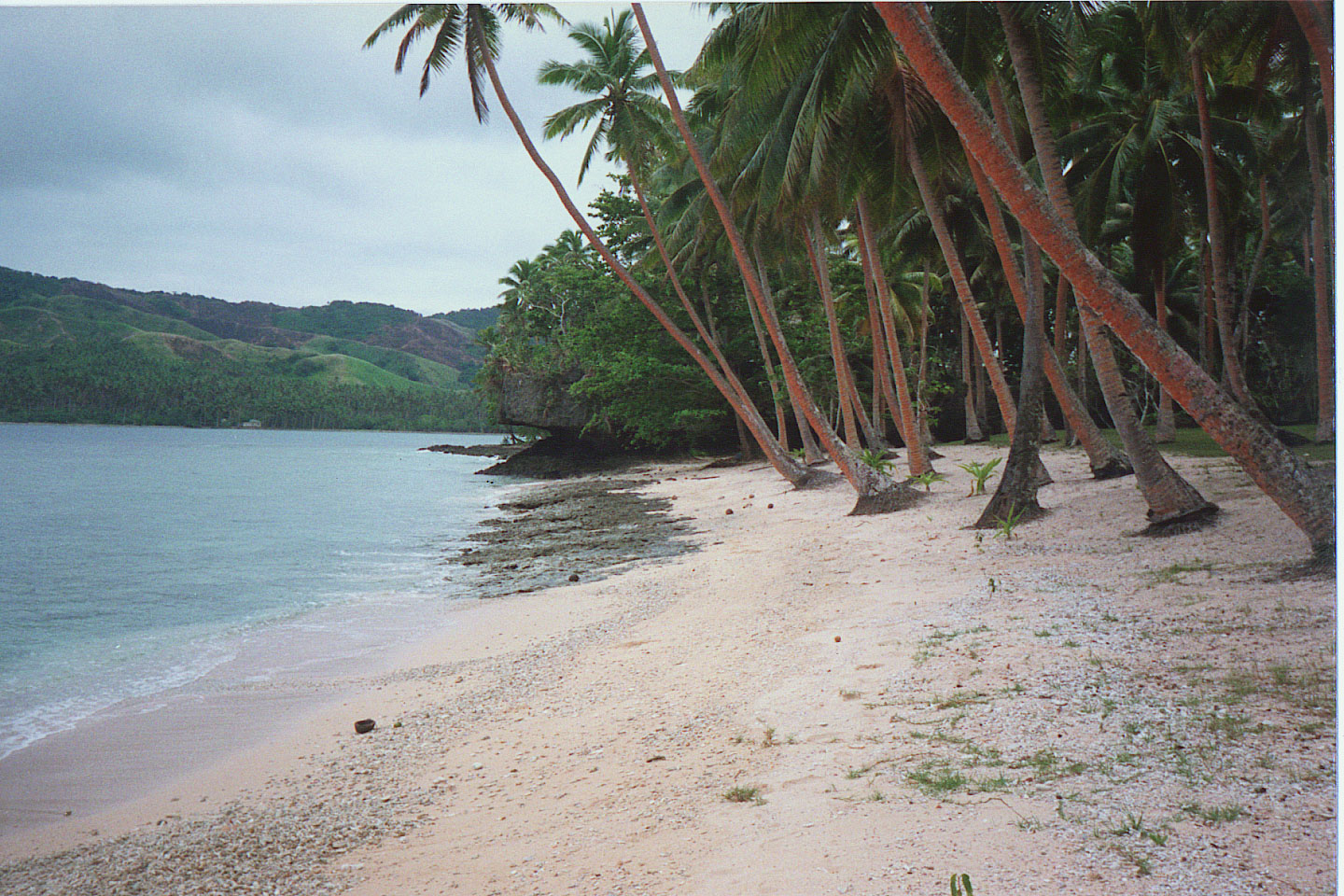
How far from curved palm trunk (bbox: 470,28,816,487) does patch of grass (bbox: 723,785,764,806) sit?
27.5 feet

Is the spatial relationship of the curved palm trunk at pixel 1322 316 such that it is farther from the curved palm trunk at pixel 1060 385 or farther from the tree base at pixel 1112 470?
the tree base at pixel 1112 470

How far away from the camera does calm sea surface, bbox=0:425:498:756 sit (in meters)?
5.59

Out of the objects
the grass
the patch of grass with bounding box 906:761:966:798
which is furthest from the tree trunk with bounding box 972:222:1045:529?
the grass

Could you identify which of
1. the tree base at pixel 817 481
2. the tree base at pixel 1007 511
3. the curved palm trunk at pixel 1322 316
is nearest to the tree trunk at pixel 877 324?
the tree base at pixel 817 481

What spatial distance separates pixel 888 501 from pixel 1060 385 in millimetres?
2348

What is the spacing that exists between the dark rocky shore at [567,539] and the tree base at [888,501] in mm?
2150

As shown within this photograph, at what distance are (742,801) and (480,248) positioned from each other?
330cm

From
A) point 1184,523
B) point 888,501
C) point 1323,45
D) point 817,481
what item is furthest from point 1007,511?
point 817,481

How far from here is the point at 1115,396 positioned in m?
6.32

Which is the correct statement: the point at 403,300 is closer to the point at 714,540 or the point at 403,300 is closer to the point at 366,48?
the point at 366,48

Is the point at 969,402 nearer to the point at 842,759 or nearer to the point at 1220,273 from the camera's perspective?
the point at 1220,273

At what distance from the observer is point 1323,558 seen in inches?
149

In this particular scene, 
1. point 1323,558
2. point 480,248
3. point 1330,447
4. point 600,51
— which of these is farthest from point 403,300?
point 600,51

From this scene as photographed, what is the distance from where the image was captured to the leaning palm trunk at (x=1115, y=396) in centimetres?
542
